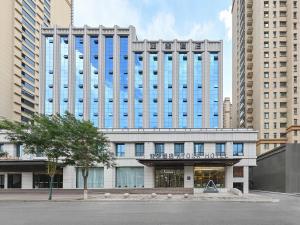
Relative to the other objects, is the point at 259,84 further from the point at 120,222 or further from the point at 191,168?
the point at 120,222

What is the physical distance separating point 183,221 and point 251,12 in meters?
96.7

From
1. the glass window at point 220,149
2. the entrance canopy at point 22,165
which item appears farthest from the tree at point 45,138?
the glass window at point 220,149

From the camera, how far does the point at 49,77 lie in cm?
8925

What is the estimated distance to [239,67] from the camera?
118m

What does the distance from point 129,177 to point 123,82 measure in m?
37.9

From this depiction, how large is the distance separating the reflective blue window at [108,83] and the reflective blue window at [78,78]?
19.7 ft

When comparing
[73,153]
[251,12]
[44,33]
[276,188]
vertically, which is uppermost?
[251,12]

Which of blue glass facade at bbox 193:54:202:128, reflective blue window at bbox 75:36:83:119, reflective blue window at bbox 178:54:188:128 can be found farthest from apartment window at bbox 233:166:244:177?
reflective blue window at bbox 75:36:83:119

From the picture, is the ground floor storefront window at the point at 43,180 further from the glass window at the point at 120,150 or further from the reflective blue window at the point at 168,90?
the reflective blue window at the point at 168,90

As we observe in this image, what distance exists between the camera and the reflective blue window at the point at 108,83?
8838 centimetres

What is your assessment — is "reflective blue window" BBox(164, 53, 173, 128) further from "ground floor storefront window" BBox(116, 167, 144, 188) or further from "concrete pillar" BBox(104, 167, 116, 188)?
"concrete pillar" BBox(104, 167, 116, 188)

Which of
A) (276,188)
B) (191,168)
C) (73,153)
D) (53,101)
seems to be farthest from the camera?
(53,101)

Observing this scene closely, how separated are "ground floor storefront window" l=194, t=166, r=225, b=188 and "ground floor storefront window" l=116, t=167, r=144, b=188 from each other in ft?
27.4

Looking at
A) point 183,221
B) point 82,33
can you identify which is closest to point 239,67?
point 82,33
